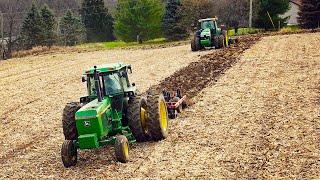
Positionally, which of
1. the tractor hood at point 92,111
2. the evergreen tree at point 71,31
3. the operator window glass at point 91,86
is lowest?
the evergreen tree at point 71,31

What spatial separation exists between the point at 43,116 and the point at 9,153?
13.1 ft

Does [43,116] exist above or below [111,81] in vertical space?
below

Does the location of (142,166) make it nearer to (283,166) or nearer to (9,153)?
(283,166)

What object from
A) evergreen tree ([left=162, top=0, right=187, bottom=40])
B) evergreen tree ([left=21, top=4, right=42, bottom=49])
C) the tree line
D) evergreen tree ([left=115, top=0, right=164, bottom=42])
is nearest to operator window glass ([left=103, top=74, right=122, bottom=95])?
the tree line

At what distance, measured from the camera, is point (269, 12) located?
49125 mm

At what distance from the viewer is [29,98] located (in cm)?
1862

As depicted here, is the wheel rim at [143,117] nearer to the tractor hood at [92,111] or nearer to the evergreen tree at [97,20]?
the tractor hood at [92,111]

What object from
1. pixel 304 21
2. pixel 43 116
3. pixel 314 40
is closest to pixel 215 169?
pixel 43 116

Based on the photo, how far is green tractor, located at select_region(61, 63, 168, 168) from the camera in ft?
→ 30.2

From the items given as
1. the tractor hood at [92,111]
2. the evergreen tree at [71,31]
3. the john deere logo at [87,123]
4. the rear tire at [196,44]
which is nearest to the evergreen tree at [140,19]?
the evergreen tree at [71,31]

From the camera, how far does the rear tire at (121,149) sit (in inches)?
355

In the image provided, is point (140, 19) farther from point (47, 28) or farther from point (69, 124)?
point (69, 124)

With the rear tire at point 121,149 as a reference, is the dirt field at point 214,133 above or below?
below

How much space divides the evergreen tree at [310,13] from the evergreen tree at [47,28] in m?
30.8
